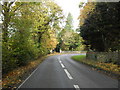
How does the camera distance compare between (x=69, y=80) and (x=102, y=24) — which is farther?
(x=102, y=24)

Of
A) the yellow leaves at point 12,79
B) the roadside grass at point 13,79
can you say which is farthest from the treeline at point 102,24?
the yellow leaves at point 12,79

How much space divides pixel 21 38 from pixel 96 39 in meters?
14.1

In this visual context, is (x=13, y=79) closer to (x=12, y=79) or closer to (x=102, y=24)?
(x=12, y=79)

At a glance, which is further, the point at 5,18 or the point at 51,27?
the point at 51,27

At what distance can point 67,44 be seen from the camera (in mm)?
76500

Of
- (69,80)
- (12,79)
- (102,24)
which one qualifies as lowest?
(69,80)

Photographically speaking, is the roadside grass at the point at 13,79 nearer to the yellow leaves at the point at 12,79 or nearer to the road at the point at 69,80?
the yellow leaves at the point at 12,79

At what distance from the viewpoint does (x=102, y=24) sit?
59.4ft

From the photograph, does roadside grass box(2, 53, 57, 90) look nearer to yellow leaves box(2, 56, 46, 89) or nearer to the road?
yellow leaves box(2, 56, 46, 89)

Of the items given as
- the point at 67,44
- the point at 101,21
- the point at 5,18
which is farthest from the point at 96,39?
the point at 67,44

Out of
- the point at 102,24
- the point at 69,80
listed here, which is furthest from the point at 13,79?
the point at 102,24

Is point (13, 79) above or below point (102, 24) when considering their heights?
below

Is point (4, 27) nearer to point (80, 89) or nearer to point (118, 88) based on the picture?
point (80, 89)

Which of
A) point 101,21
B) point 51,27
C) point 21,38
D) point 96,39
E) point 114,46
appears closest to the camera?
point 21,38
